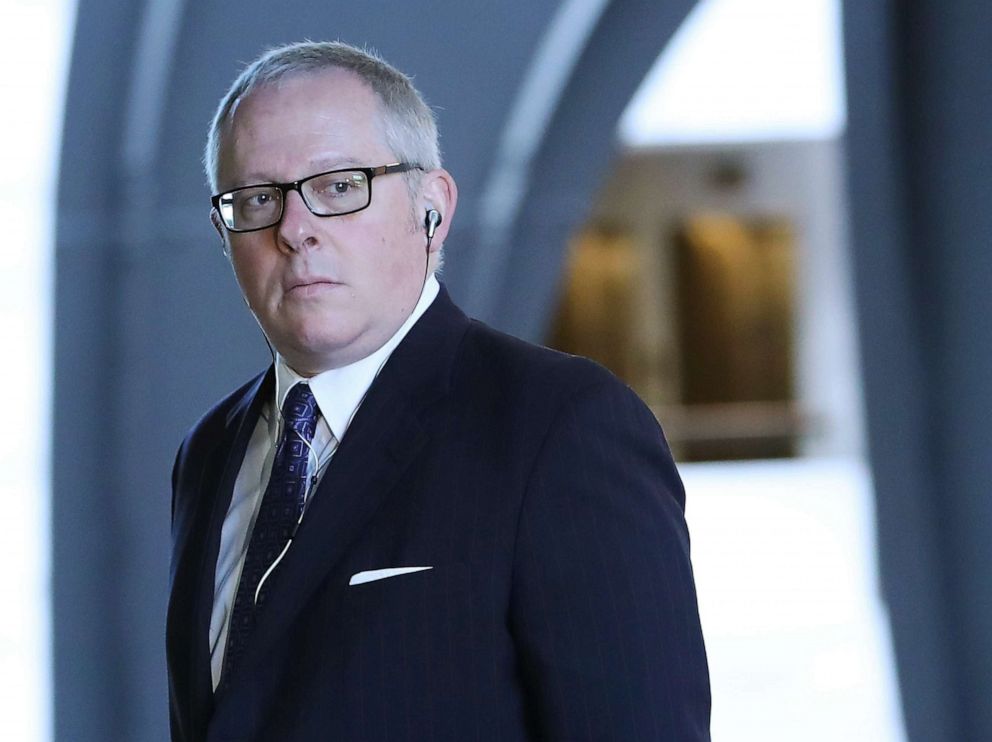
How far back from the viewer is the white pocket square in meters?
1.61

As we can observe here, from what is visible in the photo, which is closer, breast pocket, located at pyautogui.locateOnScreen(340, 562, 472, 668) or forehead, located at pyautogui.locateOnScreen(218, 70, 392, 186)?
breast pocket, located at pyautogui.locateOnScreen(340, 562, 472, 668)

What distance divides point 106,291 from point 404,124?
3093mm

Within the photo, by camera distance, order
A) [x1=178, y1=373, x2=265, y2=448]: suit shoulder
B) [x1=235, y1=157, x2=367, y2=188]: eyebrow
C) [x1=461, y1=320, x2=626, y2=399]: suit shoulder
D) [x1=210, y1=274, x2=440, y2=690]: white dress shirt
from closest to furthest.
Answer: [x1=461, y1=320, x2=626, y2=399]: suit shoulder, [x1=235, y1=157, x2=367, y2=188]: eyebrow, [x1=210, y1=274, x2=440, y2=690]: white dress shirt, [x1=178, y1=373, x2=265, y2=448]: suit shoulder

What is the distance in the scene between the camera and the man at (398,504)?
1.55 meters

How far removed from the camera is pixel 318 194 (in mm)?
1763

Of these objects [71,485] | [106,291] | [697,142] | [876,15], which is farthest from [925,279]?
[697,142]

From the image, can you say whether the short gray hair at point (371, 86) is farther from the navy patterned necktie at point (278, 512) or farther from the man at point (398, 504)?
the navy patterned necktie at point (278, 512)

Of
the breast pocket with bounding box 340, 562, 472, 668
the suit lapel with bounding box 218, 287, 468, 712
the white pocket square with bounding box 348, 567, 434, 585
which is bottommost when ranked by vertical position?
the breast pocket with bounding box 340, 562, 472, 668

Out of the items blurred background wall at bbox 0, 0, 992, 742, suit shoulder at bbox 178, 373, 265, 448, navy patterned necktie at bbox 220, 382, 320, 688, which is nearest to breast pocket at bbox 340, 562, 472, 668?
navy patterned necktie at bbox 220, 382, 320, 688

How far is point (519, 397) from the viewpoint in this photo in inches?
65.6

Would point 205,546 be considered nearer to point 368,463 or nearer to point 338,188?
point 368,463

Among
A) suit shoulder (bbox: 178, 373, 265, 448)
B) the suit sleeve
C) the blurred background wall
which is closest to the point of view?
the suit sleeve

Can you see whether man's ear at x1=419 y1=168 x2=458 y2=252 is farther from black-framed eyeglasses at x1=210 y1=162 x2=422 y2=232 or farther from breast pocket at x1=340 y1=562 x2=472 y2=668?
breast pocket at x1=340 y1=562 x2=472 y2=668

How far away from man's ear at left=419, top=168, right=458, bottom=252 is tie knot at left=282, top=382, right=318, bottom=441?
0.28 meters
